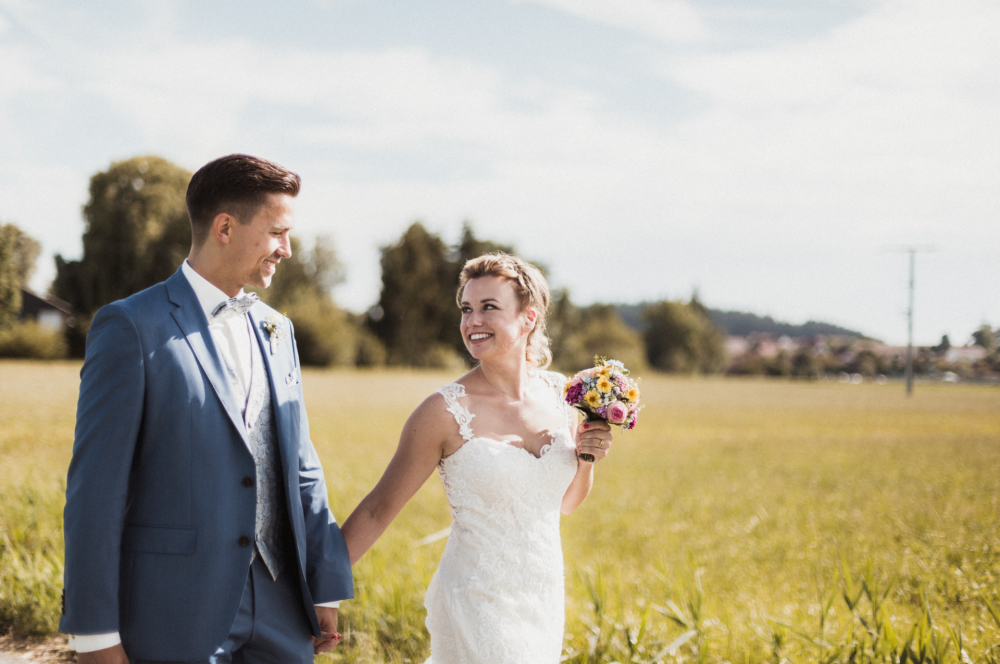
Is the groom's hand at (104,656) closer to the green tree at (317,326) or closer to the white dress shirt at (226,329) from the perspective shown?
the white dress shirt at (226,329)

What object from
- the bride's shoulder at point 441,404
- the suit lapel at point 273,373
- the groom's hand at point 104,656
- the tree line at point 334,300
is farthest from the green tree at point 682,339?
the groom's hand at point 104,656

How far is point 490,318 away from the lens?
10.1 ft

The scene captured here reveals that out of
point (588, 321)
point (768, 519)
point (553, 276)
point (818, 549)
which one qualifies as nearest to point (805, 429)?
point (768, 519)

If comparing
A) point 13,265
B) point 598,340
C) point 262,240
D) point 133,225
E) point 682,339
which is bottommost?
point 598,340

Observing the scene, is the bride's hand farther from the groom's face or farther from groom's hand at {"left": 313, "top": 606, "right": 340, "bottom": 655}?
the groom's face

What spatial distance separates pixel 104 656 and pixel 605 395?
2.09 meters

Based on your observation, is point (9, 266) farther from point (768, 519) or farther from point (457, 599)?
point (768, 519)

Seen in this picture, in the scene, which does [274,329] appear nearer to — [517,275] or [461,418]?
[461,418]

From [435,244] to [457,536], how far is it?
56312 mm

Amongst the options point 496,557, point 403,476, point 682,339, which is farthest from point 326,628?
point 682,339

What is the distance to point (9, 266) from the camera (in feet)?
29.2

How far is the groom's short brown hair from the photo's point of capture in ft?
7.98

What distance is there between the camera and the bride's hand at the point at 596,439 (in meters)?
3.05

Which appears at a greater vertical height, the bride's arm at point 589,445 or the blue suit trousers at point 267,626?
the bride's arm at point 589,445
